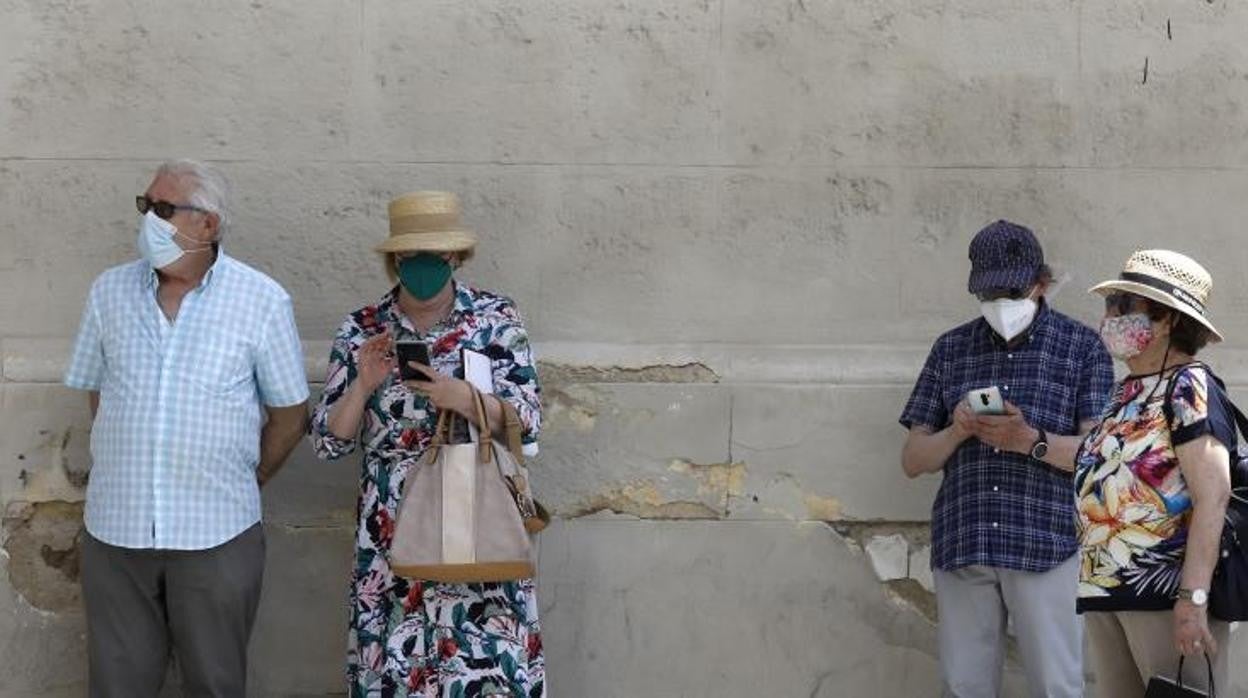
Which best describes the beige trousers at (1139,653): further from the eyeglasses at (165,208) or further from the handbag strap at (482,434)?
the eyeglasses at (165,208)

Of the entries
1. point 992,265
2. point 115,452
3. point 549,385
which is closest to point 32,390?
point 115,452

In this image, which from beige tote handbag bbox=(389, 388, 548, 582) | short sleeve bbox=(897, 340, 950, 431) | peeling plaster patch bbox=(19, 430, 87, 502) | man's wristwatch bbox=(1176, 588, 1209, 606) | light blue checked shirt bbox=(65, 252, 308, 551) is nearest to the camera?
man's wristwatch bbox=(1176, 588, 1209, 606)

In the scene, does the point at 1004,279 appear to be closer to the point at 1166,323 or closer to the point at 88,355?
the point at 1166,323

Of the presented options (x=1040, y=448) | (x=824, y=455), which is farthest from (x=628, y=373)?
(x=1040, y=448)

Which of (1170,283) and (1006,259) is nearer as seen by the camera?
(1170,283)

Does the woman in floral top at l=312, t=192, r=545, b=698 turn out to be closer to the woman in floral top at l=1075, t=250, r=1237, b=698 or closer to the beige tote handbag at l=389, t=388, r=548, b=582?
the beige tote handbag at l=389, t=388, r=548, b=582

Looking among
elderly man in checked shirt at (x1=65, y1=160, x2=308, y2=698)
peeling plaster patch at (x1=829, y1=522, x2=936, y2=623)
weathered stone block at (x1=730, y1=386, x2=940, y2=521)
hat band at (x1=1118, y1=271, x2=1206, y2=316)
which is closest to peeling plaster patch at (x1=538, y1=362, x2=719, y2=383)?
weathered stone block at (x1=730, y1=386, x2=940, y2=521)

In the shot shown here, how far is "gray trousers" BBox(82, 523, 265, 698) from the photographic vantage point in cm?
505

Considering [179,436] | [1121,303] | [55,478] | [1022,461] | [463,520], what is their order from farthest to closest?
[55,478], [1022,461], [179,436], [463,520], [1121,303]

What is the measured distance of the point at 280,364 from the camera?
16.8 feet

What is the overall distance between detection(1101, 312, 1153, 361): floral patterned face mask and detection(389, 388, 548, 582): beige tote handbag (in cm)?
161

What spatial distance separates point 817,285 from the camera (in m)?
5.76

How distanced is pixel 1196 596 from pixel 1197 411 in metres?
0.45

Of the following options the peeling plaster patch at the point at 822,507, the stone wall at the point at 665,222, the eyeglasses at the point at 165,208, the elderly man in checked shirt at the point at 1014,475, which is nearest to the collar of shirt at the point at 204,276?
the eyeglasses at the point at 165,208
